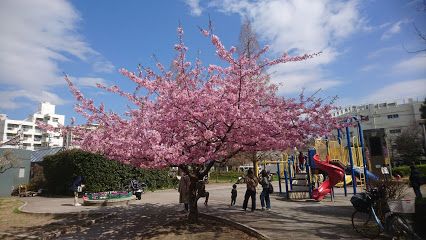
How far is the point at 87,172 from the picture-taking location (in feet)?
78.1

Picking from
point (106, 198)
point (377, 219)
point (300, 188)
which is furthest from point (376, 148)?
point (377, 219)

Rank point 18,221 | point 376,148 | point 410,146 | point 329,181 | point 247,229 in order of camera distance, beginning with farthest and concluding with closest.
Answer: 1. point 410,146
2. point 376,148
3. point 329,181
4. point 18,221
5. point 247,229

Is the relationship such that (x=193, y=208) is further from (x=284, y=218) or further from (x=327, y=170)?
(x=327, y=170)

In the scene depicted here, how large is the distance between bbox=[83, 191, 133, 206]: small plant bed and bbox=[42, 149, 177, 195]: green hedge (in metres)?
4.83

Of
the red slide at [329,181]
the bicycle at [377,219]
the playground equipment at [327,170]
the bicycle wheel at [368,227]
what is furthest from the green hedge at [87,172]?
the bicycle at [377,219]

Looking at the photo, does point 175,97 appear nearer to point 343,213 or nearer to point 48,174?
point 343,213

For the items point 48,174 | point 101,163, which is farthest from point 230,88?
point 48,174

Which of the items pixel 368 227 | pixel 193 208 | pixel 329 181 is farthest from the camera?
pixel 329 181

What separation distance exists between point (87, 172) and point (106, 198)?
5739mm

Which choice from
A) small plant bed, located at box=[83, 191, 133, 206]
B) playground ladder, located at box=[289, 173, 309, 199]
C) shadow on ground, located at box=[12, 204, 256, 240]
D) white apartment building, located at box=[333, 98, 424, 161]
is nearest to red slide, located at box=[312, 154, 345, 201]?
playground ladder, located at box=[289, 173, 309, 199]

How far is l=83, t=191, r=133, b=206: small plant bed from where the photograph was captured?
60.1 ft

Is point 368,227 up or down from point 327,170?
down

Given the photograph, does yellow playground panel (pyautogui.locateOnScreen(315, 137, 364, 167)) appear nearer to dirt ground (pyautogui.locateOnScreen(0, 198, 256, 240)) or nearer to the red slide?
the red slide

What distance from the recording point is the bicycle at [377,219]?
746 centimetres
